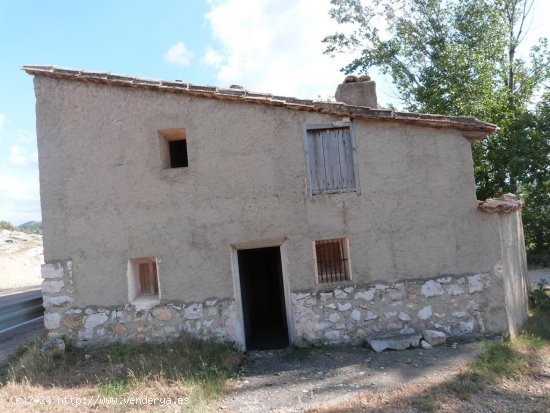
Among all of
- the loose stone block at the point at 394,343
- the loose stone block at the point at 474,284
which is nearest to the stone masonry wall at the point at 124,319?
the loose stone block at the point at 394,343

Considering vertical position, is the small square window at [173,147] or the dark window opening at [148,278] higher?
the small square window at [173,147]

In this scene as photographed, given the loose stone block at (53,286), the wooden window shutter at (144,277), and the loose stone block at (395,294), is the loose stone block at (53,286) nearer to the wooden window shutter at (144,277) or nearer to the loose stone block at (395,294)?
the wooden window shutter at (144,277)

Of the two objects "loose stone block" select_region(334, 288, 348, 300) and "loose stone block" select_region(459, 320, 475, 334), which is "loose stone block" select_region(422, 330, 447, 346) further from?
"loose stone block" select_region(334, 288, 348, 300)

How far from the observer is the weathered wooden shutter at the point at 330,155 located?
7172 mm

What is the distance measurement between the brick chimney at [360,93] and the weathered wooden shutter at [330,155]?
1080 mm

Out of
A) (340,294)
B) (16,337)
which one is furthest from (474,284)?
(16,337)

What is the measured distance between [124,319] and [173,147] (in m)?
3.32

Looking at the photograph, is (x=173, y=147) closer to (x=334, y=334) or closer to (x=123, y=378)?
(x=123, y=378)

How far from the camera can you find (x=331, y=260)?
23.7 ft

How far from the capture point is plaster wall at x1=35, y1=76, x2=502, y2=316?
701cm

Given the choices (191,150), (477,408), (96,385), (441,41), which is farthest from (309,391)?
(441,41)

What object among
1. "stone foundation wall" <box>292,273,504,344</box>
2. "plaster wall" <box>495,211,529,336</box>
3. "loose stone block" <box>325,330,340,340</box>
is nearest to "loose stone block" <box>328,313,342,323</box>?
"stone foundation wall" <box>292,273,504,344</box>

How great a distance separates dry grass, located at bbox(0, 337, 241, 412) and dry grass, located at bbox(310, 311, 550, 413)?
177 centimetres

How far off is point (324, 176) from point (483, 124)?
2783 millimetres
